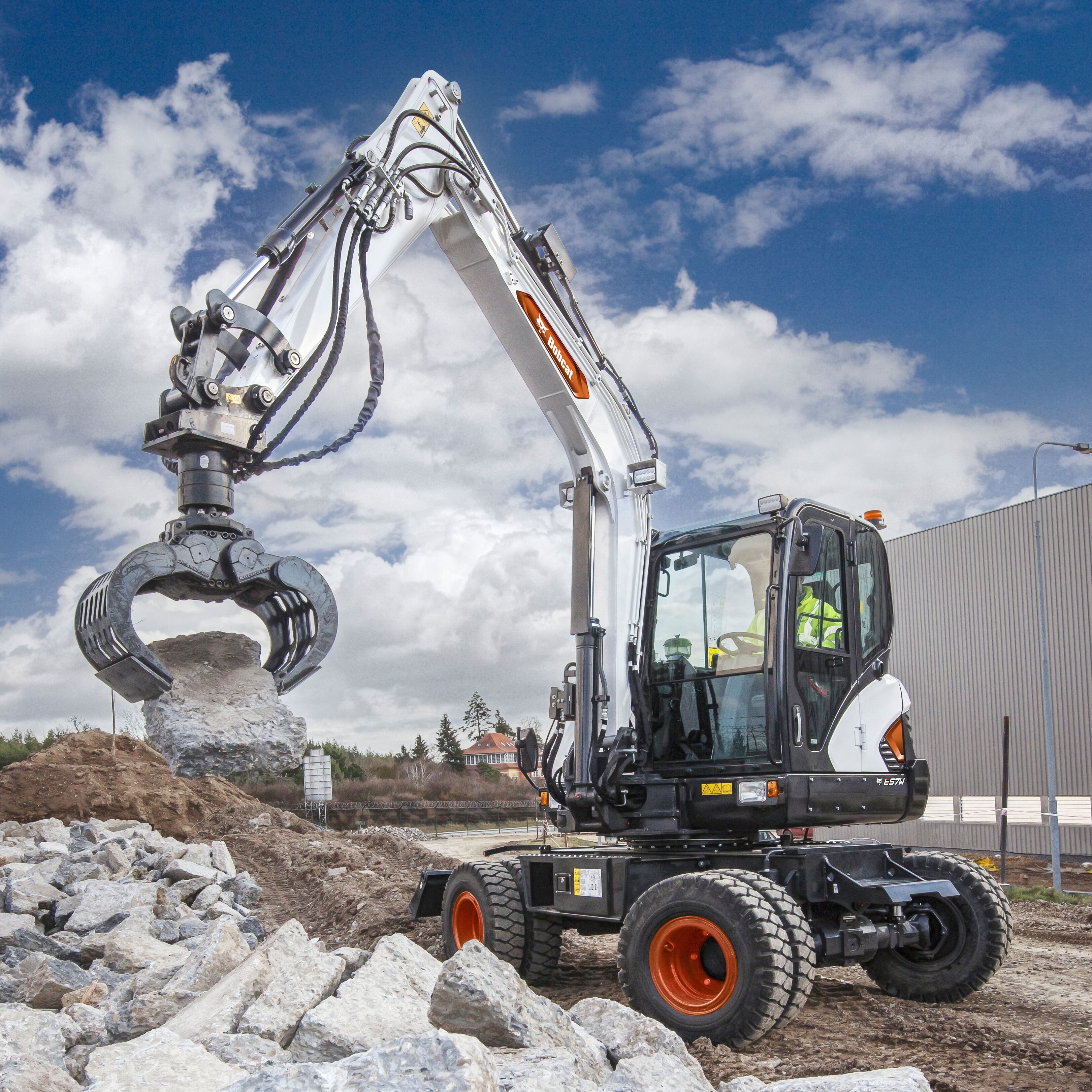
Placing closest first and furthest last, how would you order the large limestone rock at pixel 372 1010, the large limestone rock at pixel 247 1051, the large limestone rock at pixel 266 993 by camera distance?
the large limestone rock at pixel 247 1051 < the large limestone rock at pixel 372 1010 < the large limestone rock at pixel 266 993

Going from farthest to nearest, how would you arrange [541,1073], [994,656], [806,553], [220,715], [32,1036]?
[994,656] < [806,553] < [220,715] < [32,1036] < [541,1073]

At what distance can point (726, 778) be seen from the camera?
6801mm

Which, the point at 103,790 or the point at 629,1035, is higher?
the point at 629,1035

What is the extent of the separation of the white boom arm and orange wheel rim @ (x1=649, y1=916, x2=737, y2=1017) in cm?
168

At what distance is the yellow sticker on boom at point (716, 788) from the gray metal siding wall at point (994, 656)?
1293 cm

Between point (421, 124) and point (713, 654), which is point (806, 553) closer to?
point (713, 654)

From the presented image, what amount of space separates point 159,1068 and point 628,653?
14.3ft

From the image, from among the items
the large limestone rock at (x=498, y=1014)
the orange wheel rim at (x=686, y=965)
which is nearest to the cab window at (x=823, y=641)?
the orange wheel rim at (x=686, y=965)

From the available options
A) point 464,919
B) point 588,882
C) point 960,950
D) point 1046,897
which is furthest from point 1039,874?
point 588,882

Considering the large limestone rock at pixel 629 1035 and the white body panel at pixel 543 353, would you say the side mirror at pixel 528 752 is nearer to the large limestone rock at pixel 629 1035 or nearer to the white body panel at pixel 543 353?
the white body panel at pixel 543 353

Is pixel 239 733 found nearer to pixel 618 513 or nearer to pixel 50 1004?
pixel 50 1004

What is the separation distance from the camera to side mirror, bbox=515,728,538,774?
7805 mm

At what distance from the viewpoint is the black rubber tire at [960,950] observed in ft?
23.0

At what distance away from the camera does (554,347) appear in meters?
8.44
